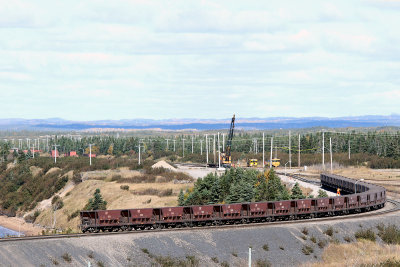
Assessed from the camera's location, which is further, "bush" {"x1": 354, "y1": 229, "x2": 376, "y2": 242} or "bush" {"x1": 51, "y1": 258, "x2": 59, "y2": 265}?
"bush" {"x1": 354, "y1": 229, "x2": 376, "y2": 242}

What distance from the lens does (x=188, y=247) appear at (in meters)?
48.4

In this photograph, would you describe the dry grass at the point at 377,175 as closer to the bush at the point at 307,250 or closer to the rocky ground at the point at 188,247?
the rocky ground at the point at 188,247

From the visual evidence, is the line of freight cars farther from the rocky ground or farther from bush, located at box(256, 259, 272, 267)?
bush, located at box(256, 259, 272, 267)

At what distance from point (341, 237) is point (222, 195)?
2845 cm

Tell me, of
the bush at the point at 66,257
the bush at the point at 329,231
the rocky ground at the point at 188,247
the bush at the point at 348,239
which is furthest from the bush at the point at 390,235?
the bush at the point at 66,257

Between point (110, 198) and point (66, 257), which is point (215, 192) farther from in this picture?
point (66, 257)

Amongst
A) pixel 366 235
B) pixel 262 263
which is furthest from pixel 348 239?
pixel 262 263

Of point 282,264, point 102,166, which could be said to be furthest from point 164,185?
point 282,264

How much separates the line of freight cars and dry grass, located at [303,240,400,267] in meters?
9.20

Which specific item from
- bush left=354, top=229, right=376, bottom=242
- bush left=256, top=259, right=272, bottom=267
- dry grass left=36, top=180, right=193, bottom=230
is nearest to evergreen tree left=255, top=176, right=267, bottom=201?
dry grass left=36, top=180, right=193, bottom=230

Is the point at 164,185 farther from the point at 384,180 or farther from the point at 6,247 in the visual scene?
the point at 6,247

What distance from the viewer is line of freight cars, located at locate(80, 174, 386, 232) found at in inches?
2083

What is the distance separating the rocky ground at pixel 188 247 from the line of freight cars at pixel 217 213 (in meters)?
3.44

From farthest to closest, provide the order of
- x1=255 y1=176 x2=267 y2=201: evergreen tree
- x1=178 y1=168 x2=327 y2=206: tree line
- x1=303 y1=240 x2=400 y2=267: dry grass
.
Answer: x1=255 y1=176 x2=267 y2=201: evergreen tree < x1=178 y1=168 x2=327 y2=206: tree line < x1=303 y1=240 x2=400 y2=267: dry grass
